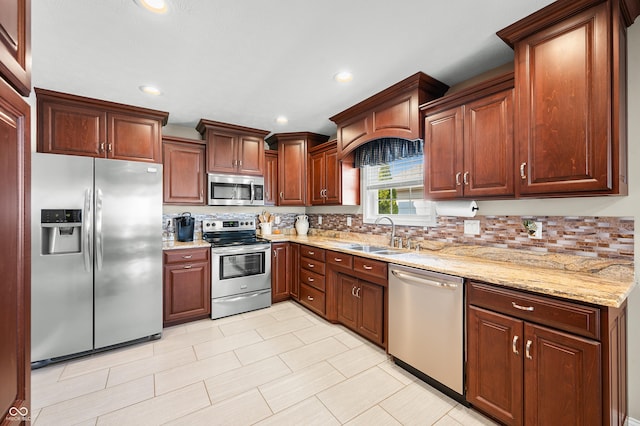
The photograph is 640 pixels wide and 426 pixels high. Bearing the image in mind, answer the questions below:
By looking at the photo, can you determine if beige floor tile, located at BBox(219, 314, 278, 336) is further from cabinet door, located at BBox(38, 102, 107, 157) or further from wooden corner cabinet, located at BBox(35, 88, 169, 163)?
cabinet door, located at BBox(38, 102, 107, 157)

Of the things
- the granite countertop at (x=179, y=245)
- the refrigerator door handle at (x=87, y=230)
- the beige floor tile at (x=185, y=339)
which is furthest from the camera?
the granite countertop at (x=179, y=245)

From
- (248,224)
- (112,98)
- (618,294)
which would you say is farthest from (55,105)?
(618,294)

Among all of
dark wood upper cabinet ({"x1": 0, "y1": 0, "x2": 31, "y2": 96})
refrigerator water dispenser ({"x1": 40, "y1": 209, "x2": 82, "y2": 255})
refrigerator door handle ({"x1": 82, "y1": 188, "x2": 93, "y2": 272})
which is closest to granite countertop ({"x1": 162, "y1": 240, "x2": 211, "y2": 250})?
refrigerator door handle ({"x1": 82, "y1": 188, "x2": 93, "y2": 272})

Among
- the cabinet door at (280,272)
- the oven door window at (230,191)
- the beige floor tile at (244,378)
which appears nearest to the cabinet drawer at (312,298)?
the cabinet door at (280,272)

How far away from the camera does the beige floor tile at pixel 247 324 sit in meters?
3.00

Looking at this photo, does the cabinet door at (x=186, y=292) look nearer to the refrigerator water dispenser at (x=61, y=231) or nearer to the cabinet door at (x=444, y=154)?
the refrigerator water dispenser at (x=61, y=231)

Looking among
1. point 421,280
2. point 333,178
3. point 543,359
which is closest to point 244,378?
point 421,280

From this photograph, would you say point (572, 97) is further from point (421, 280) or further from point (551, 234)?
point (421, 280)

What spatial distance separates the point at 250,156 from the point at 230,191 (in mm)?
582

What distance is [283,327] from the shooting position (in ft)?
10.1

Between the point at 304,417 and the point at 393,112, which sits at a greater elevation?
the point at 393,112

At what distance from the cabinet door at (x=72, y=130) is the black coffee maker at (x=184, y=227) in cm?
104

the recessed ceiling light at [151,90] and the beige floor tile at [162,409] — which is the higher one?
the recessed ceiling light at [151,90]

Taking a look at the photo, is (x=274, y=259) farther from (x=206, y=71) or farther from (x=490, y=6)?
(x=490, y=6)
